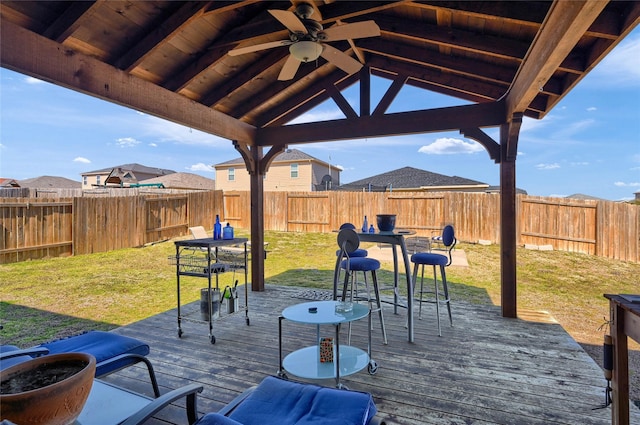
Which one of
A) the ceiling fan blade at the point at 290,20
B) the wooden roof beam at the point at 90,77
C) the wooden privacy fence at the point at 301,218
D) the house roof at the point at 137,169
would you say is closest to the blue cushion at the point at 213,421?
the ceiling fan blade at the point at 290,20

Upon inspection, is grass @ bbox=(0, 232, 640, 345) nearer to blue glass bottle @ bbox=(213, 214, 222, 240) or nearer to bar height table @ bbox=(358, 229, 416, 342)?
blue glass bottle @ bbox=(213, 214, 222, 240)

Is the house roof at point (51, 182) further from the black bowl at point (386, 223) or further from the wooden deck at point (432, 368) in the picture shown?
the black bowl at point (386, 223)

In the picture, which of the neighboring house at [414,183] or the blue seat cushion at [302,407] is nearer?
the blue seat cushion at [302,407]

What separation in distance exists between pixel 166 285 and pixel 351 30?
16.8 ft

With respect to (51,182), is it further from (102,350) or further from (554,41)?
(554,41)

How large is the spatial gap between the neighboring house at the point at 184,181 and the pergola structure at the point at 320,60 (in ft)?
61.0

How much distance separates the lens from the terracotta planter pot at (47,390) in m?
0.88

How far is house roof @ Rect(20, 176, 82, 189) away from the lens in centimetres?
2710

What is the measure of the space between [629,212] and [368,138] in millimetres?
6971

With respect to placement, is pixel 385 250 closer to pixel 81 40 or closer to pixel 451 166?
pixel 81 40

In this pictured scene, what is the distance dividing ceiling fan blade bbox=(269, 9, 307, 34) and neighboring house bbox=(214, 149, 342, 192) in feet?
49.7

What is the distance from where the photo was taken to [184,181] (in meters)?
22.9

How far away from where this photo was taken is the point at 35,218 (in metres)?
7.16

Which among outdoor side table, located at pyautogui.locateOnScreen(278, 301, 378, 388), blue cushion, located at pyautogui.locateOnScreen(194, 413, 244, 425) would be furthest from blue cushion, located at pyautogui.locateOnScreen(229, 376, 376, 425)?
outdoor side table, located at pyautogui.locateOnScreen(278, 301, 378, 388)
